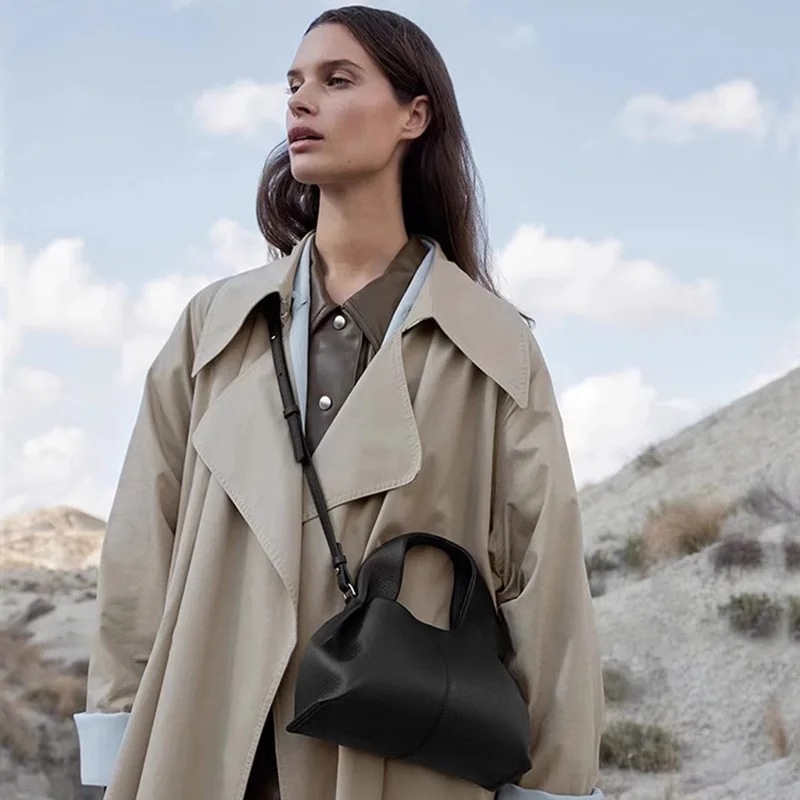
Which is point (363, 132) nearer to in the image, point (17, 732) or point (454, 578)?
point (454, 578)

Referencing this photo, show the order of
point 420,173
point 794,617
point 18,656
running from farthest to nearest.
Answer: point 794,617 → point 18,656 → point 420,173

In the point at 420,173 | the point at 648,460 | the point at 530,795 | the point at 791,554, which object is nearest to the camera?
the point at 530,795

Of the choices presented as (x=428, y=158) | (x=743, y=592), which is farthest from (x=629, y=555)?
(x=428, y=158)

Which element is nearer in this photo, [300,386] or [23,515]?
[300,386]

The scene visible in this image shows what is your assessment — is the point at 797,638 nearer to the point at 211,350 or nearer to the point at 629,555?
the point at 629,555

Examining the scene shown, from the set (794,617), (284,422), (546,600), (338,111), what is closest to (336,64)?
(338,111)

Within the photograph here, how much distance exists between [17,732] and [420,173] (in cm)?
188

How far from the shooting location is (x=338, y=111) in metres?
1.21

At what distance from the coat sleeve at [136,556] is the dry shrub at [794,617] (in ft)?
6.86

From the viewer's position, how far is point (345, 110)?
1.21m

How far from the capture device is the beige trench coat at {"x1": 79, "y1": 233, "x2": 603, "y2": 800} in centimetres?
107

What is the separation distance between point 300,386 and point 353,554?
197mm

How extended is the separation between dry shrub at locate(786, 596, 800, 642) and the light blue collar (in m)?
1.96

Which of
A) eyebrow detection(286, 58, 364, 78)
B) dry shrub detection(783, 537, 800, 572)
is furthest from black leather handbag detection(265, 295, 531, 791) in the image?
dry shrub detection(783, 537, 800, 572)
